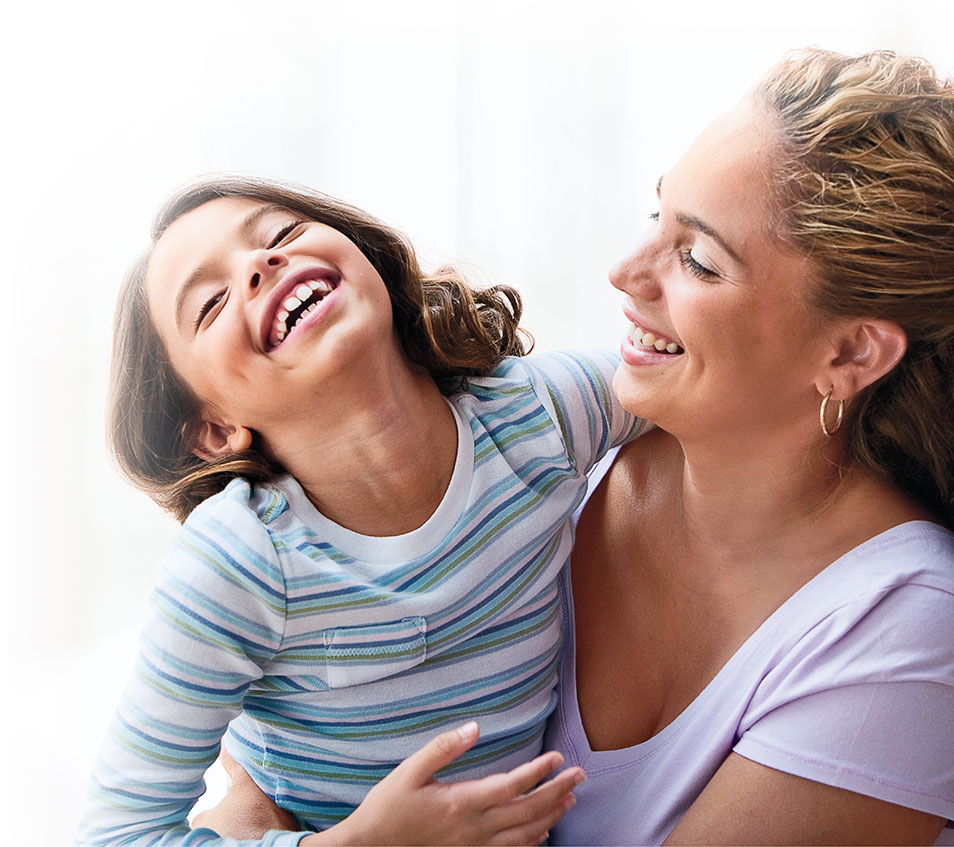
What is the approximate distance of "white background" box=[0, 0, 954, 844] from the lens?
189 centimetres

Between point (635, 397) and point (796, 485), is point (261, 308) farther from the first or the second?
point (796, 485)

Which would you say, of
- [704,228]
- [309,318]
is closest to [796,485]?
[704,228]

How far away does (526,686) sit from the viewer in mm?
1412

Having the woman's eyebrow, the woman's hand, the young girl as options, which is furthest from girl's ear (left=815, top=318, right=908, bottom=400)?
the woman's hand

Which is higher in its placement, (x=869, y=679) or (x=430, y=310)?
(x=430, y=310)

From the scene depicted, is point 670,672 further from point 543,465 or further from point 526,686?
point 543,465

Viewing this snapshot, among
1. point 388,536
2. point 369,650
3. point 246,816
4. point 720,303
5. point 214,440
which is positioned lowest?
point 246,816

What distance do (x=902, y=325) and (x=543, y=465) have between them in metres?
0.48

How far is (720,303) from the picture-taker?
4.09 ft

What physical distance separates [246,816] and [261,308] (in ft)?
2.11

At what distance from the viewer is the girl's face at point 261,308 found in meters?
1.31

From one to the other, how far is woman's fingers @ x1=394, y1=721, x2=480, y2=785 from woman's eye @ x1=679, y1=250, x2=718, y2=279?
57cm

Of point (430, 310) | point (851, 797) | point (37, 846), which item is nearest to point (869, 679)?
point (851, 797)

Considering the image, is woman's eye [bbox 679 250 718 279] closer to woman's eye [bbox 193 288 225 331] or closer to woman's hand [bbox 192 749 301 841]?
woman's eye [bbox 193 288 225 331]
